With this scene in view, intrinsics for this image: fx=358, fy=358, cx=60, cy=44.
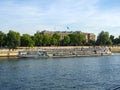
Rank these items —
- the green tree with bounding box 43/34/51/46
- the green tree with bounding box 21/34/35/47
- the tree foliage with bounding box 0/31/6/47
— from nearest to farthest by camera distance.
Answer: the tree foliage with bounding box 0/31/6/47 → the green tree with bounding box 21/34/35/47 → the green tree with bounding box 43/34/51/46

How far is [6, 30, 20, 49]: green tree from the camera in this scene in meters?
132

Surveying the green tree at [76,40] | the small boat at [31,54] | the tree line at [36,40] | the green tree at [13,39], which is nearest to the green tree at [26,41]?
the tree line at [36,40]

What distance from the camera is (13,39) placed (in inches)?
5256

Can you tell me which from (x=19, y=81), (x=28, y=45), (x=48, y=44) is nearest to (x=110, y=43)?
(x=48, y=44)

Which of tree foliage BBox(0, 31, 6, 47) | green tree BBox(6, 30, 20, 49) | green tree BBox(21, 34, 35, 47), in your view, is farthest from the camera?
green tree BBox(21, 34, 35, 47)

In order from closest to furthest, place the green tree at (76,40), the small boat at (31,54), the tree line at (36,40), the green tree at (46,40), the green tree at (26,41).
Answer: the small boat at (31,54), the tree line at (36,40), the green tree at (26,41), the green tree at (46,40), the green tree at (76,40)

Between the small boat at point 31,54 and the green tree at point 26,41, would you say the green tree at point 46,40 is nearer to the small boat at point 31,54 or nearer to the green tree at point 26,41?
the green tree at point 26,41

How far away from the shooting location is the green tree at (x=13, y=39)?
132 m

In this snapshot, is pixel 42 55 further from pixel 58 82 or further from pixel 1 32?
pixel 58 82

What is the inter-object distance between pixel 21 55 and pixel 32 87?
2945 inches

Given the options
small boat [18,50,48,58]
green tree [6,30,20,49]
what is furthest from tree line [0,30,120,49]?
small boat [18,50,48,58]

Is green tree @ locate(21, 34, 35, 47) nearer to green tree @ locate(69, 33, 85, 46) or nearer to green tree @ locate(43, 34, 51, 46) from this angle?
green tree @ locate(43, 34, 51, 46)

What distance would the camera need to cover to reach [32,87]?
4116 centimetres

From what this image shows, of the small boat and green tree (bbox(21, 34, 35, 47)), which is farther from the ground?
green tree (bbox(21, 34, 35, 47))
